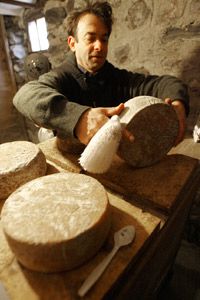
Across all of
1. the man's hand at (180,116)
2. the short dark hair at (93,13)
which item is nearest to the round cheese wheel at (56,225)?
the man's hand at (180,116)

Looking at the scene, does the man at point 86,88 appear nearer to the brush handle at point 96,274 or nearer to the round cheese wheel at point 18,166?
the round cheese wheel at point 18,166

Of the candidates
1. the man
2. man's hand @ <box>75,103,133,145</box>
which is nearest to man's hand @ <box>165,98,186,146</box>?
the man

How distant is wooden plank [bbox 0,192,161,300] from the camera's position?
419 mm

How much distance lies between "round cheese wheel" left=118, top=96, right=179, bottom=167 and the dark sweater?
0.15m

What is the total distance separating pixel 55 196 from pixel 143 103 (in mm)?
361

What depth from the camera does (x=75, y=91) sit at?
1.08 meters

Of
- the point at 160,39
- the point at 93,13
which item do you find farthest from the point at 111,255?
the point at 160,39

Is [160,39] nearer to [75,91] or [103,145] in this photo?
[75,91]

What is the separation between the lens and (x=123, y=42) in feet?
4.88

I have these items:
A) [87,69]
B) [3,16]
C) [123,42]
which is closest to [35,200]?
[87,69]

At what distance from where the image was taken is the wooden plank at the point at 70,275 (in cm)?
42

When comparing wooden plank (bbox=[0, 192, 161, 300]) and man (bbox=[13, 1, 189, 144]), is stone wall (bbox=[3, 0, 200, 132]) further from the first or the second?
wooden plank (bbox=[0, 192, 161, 300])

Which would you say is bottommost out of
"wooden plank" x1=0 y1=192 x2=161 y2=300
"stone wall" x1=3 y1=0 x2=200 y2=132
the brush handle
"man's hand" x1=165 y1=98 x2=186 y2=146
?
"wooden plank" x1=0 y1=192 x2=161 y2=300

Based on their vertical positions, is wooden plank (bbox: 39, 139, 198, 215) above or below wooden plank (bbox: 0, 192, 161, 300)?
above
